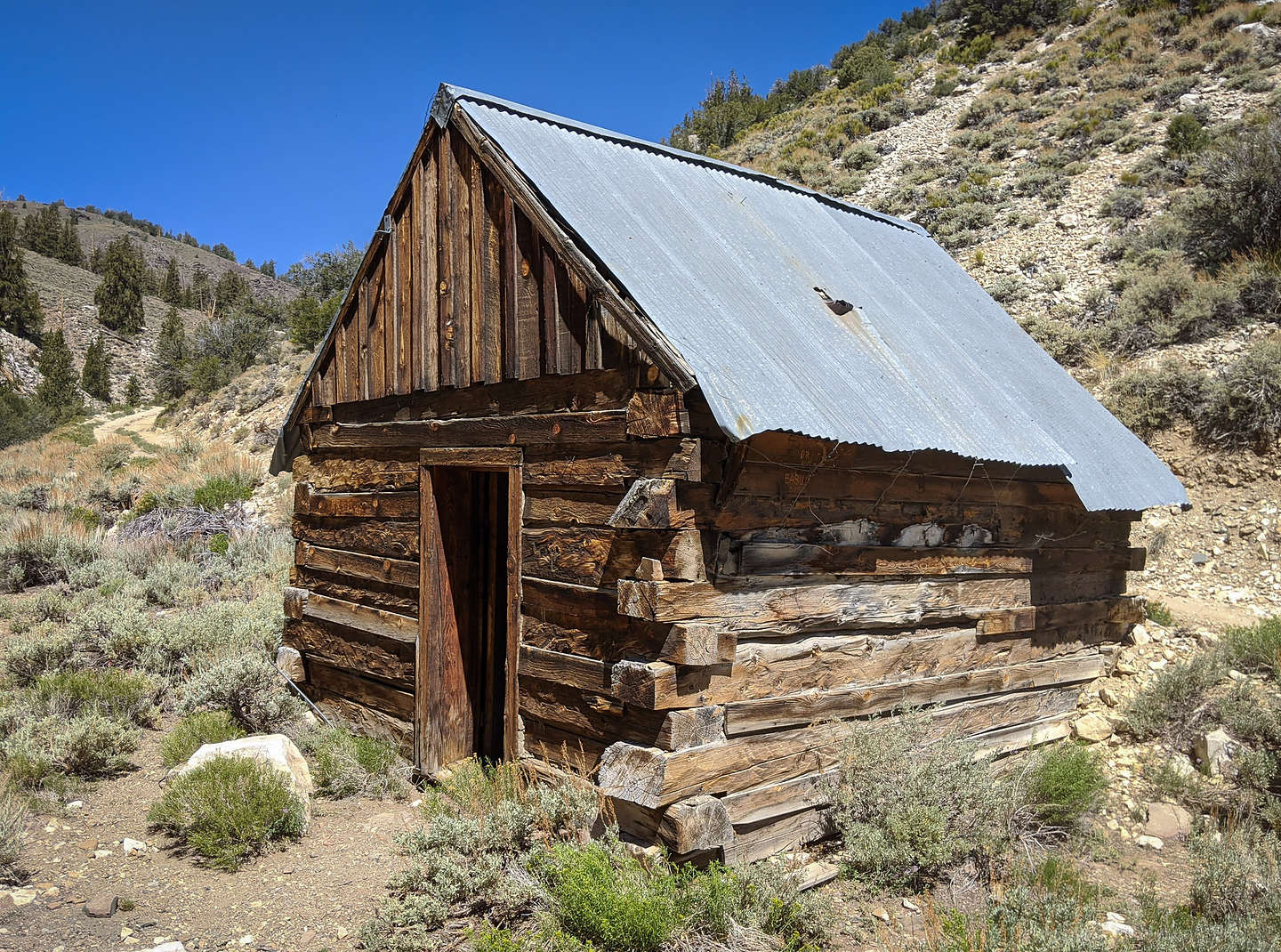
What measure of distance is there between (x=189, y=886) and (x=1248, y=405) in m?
12.1

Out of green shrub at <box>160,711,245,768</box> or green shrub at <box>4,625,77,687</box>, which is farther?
green shrub at <box>4,625,77,687</box>

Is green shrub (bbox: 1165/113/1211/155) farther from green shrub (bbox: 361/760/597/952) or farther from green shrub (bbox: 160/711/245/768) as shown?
green shrub (bbox: 160/711/245/768)

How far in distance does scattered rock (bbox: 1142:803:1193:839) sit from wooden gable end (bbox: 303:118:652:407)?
4.91m

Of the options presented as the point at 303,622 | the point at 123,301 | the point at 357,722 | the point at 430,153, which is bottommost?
the point at 357,722

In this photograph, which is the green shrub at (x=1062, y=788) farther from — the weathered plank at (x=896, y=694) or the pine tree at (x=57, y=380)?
the pine tree at (x=57, y=380)

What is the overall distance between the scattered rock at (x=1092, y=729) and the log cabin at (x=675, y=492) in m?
0.18

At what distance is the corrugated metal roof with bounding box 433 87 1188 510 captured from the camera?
488cm

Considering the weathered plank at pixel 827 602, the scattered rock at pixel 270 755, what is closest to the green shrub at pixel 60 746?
the scattered rock at pixel 270 755

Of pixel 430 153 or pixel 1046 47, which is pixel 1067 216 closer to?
pixel 1046 47

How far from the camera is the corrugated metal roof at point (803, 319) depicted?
4.88 m

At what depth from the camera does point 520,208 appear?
18.1 feet

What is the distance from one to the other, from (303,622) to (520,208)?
4.30m

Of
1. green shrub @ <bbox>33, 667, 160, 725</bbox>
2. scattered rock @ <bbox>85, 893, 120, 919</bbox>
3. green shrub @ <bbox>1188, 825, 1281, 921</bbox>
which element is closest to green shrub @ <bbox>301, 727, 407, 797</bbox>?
scattered rock @ <bbox>85, 893, 120, 919</bbox>

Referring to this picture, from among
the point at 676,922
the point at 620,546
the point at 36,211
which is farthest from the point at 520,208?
A: the point at 36,211
